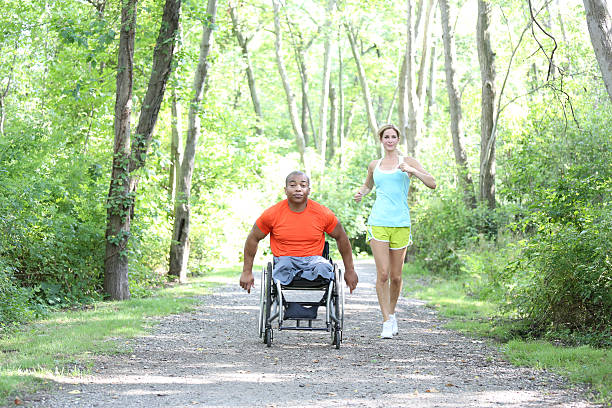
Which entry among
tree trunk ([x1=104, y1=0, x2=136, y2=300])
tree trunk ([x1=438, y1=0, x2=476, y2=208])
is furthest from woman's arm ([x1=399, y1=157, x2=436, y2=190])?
tree trunk ([x1=438, y1=0, x2=476, y2=208])

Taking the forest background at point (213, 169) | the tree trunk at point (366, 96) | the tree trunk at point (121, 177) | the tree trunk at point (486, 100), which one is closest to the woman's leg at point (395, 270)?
the forest background at point (213, 169)

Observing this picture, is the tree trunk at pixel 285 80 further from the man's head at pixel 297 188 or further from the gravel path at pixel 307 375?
the man's head at pixel 297 188

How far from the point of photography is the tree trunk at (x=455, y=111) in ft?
56.1

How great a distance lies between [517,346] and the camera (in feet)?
22.0

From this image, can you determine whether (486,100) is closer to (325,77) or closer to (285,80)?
(285,80)

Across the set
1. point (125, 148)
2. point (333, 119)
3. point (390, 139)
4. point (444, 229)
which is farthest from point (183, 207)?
point (333, 119)

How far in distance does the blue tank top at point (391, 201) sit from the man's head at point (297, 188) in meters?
0.92

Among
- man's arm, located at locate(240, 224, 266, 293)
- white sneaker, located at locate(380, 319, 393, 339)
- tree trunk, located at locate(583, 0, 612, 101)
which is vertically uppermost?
tree trunk, located at locate(583, 0, 612, 101)

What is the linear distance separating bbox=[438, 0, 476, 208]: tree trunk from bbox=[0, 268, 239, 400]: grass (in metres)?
8.13

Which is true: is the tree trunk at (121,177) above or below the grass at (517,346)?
above

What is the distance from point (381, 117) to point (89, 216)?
3632cm

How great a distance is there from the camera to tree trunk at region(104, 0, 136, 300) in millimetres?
10656

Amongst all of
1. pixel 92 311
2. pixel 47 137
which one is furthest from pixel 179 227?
pixel 92 311

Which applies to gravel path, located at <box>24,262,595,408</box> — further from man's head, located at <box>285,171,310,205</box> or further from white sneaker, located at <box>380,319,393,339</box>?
man's head, located at <box>285,171,310,205</box>
